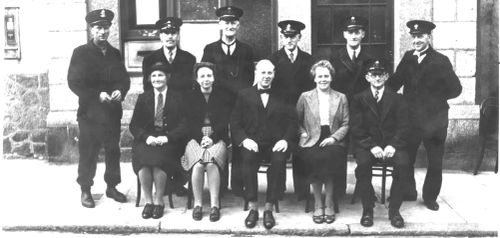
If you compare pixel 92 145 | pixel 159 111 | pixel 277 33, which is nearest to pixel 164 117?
pixel 159 111

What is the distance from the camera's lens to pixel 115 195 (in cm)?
756

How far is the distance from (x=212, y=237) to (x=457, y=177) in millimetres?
3850

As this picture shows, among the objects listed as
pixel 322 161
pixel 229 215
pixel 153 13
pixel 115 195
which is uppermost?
pixel 153 13

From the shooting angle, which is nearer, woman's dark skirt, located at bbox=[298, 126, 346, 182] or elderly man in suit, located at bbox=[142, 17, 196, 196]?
woman's dark skirt, located at bbox=[298, 126, 346, 182]

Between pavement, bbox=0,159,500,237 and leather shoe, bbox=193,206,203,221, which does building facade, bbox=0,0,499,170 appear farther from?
leather shoe, bbox=193,206,203,221

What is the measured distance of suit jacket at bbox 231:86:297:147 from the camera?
709cm

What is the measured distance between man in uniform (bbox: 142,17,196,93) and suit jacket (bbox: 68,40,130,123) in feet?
1.10

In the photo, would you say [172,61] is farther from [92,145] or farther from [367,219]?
A: [367,219]

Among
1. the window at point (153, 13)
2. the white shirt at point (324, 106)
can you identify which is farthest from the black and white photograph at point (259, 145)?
the window at point (153, 13)

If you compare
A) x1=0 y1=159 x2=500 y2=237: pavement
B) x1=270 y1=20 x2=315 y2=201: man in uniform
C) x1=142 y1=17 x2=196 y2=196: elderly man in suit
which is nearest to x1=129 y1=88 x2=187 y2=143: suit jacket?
x1=142 y1=17 x2=196 y2=196: elderly man in suit

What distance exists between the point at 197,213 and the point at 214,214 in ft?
0.57

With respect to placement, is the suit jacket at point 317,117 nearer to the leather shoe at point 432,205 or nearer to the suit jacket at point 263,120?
the suit jacket at point 263,120

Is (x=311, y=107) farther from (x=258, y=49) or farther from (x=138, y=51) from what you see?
(x=138, y=51)

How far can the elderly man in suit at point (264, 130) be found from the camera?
6898 millimetres
